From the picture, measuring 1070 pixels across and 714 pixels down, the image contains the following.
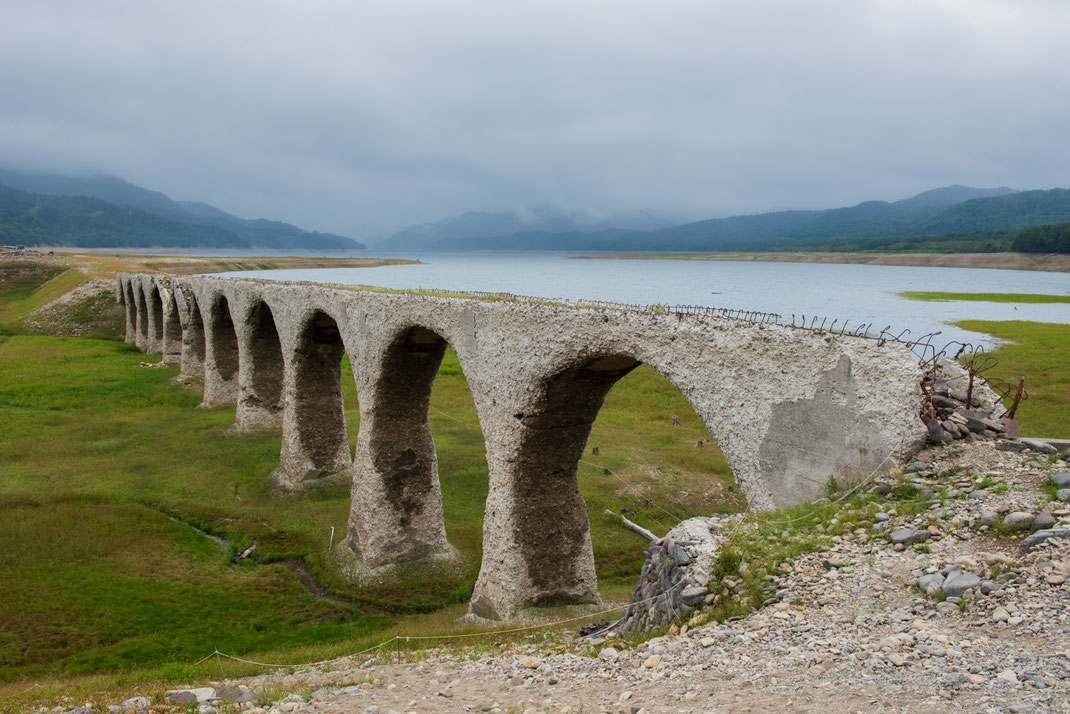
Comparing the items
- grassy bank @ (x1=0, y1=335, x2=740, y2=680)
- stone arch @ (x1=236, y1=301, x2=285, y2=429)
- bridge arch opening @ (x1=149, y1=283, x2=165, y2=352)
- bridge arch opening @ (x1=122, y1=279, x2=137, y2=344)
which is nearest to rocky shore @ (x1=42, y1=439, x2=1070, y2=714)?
grassy bank @ (x1=0, y1=335, x2=740, y2=680)

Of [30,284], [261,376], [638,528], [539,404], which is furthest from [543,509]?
[30,284]

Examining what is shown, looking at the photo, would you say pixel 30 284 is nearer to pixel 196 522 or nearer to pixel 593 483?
pixel 196 522

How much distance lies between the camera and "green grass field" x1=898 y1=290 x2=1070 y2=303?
177ft

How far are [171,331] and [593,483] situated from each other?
33167 mm

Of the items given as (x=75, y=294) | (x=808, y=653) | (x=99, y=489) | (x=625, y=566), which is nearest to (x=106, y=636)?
(x=99, y=489)

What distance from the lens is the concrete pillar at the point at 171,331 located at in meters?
43.4

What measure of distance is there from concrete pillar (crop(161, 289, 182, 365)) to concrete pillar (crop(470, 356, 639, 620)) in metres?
36.3

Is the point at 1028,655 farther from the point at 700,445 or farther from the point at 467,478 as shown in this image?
the point at 700,445

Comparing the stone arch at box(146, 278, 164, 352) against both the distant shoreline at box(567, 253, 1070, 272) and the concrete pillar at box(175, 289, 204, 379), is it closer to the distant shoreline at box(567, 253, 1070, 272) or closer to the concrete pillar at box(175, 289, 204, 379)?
the concrete pillar at box(175, 289, 204, 379)

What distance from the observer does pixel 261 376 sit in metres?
28.8

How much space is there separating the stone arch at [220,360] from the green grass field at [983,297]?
47.4 meters

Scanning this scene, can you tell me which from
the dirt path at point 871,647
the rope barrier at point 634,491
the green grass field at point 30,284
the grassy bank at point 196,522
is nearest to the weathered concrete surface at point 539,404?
the dirt path at point 871,647

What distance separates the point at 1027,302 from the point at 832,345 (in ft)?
193

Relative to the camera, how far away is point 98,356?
151 feet
